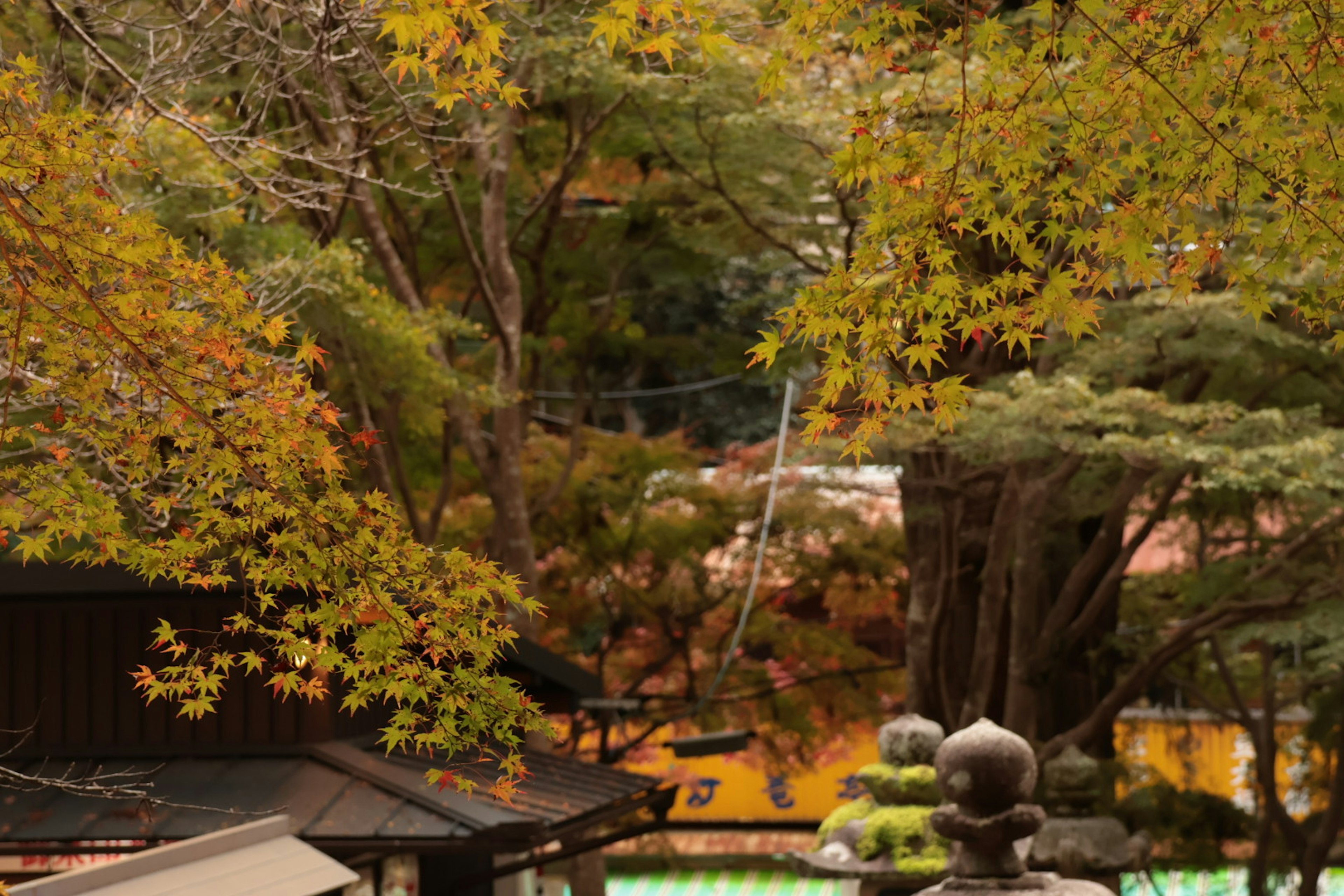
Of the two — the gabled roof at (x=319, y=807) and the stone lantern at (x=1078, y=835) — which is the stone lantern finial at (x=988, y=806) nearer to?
the gabled roof at (x=319, y=807)

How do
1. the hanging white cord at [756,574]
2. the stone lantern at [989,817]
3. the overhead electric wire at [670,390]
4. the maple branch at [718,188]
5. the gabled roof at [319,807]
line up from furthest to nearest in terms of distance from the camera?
the overhead electric wire at [670,390] → the hanging white cord at [756,574] → the maple branch at [718,188] → the gabled roof at [319,807] → the stone lantern at [989,817]

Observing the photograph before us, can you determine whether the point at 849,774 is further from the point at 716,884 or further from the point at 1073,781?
the point at 1073,781

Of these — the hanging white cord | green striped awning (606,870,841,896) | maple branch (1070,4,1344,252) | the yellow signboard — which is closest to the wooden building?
maple branch (1070,4,1344,252)

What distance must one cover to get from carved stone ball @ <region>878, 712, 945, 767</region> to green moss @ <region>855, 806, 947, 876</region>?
48 centimetres

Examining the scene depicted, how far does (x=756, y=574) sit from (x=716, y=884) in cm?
716

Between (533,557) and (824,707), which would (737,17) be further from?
(824,707)

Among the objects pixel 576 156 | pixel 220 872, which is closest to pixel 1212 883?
pixel 576 156

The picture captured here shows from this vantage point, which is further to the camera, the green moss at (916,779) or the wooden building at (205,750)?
the green moss at (916,779)

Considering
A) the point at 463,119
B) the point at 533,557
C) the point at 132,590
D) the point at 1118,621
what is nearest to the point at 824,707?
the point at 1118,621

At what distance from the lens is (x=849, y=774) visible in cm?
2006

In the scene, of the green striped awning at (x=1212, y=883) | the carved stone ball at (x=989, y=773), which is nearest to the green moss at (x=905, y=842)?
the carved stone ball at (x=989, y=773)

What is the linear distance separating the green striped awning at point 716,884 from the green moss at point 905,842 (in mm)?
12555

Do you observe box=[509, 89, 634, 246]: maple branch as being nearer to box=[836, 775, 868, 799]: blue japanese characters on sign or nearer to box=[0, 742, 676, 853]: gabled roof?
box=[0, 742, 676, 853]: gabled roof

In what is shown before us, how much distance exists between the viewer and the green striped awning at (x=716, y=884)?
68.3ft
